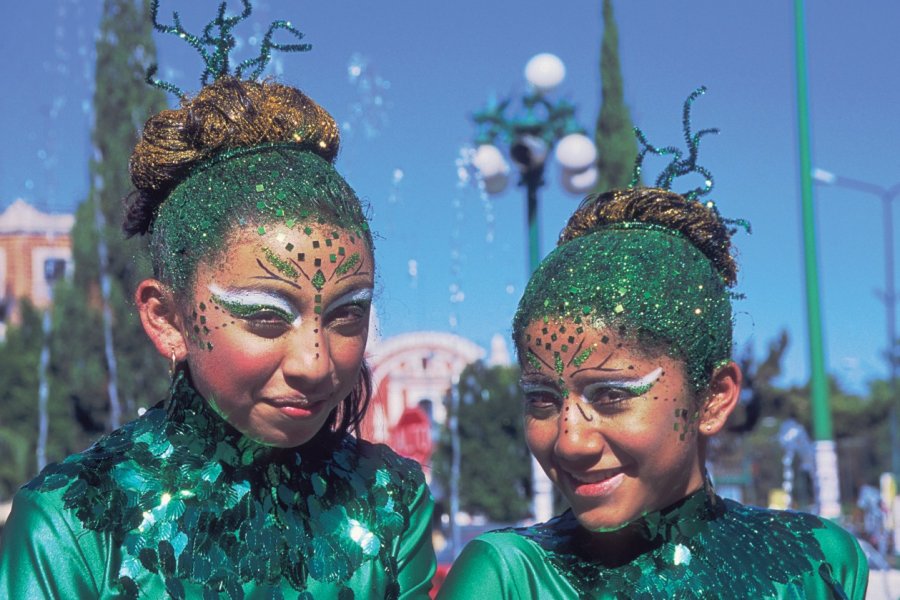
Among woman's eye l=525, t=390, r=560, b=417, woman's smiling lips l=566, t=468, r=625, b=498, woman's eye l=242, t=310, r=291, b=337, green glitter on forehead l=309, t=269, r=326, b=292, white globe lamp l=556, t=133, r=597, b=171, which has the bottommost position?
woman's smiling lips l=566, t=468, r=625, b=498

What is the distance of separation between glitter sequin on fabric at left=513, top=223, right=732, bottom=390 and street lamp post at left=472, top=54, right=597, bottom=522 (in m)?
6.00

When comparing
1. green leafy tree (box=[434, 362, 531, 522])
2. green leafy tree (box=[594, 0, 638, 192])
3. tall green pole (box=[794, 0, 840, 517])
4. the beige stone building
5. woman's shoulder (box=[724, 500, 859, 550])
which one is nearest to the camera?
woman's shoulder (box=[724, 500, 859, 550])

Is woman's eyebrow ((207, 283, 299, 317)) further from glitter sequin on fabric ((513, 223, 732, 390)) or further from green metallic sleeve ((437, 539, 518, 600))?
green metallic sleeve ((437, 539, 518, 600))

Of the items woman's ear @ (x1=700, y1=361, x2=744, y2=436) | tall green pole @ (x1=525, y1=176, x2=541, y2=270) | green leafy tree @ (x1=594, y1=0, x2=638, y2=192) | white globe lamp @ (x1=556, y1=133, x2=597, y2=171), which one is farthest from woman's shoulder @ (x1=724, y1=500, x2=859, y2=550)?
green leafy tree @ (x1=594, y1=0, x2=638, y2=192)

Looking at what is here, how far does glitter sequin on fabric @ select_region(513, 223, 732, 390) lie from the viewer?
7.45 ft

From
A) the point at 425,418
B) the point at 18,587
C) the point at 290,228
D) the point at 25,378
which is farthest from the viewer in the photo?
the point at 25,378

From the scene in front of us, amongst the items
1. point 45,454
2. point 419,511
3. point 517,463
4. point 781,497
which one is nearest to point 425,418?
point 781,497

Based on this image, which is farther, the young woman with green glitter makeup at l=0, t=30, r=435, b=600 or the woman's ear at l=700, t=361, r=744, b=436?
the woman's ear at l=700, t=361, r=744, b=436

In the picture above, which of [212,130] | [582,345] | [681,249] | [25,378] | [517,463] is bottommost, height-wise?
[517,463]

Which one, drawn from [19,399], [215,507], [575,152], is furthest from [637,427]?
[19,399]

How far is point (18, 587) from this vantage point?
208 centimetres

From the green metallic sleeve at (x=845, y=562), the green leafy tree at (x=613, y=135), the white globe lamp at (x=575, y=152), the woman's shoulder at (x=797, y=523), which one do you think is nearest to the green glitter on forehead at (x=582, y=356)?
the woman's shoulder at (x=797, y=523)

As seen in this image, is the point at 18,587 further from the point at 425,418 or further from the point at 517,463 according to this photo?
the point at 517,463

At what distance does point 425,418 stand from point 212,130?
837 centimetres
